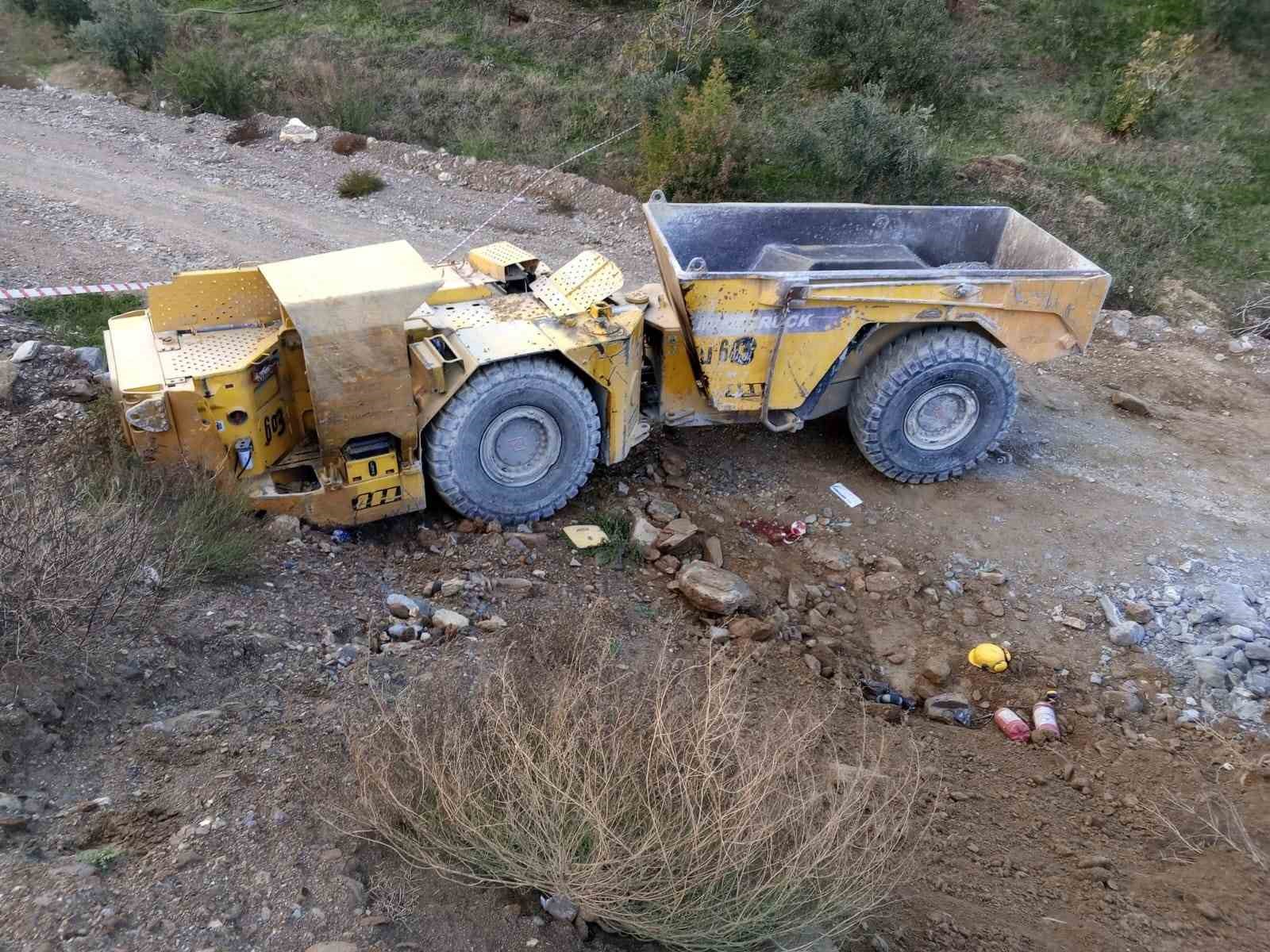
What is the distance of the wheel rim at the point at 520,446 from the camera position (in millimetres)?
5328

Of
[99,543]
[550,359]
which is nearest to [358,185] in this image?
[550,359]

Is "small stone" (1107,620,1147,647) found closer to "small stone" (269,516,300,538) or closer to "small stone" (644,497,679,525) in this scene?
"small stone" (644,497,679,525)

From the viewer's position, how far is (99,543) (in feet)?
12.8

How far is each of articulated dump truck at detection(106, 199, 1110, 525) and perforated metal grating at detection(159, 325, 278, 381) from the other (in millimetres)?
15

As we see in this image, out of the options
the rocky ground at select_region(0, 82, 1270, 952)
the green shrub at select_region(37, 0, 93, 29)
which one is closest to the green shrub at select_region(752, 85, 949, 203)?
the rocky ground at select_region(0, 82, 1270, 952)

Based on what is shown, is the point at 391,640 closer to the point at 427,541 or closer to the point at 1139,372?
the point at 427,541

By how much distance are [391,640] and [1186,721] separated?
13.1ft

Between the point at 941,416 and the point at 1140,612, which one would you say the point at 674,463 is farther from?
the point at 1140,612

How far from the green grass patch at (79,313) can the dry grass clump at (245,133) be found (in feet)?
16.9

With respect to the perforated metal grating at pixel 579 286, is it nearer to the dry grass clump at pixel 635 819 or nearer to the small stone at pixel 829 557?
the small stone at pixel 829 557

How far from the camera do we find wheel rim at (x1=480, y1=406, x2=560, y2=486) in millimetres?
5328

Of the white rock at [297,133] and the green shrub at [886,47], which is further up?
the green shrub at [886,47]

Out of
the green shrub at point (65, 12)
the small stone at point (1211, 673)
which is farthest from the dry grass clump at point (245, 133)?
the small stone at point (1211, 673)

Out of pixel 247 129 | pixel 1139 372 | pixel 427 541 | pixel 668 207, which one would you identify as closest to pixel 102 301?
pixel 427 541
